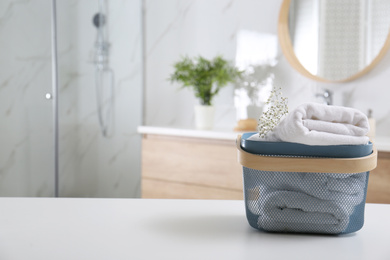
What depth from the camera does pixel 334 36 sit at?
2881mm

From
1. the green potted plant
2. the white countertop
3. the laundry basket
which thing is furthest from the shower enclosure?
the laundry basket

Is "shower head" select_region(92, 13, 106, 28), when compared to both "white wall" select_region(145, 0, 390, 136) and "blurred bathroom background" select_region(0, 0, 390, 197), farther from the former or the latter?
"white wall" select_region(145, 0, 390, 136)

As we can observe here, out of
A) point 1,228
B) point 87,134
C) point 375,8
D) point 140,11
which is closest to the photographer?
point 1,228

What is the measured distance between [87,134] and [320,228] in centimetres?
266

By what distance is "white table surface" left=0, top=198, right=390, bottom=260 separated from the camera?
2.69 ft

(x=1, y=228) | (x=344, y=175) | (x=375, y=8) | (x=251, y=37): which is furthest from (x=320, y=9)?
(x=1, y=228)

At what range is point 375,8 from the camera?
8.99ft

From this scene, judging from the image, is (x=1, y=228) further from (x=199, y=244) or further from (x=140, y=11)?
(x=140, y=11)

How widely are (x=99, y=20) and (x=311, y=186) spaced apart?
2822 millimetres

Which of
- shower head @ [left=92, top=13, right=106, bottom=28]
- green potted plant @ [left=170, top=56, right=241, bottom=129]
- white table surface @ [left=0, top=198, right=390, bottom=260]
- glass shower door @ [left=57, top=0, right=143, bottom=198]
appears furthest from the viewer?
shower head @ [left=92, top=13, right=106, bottom=28]

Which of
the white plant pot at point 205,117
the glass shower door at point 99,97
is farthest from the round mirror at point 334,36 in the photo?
the glass shower door at point 99,97

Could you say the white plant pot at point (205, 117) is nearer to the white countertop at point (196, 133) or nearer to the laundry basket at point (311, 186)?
the white countertop at point (196, 133)

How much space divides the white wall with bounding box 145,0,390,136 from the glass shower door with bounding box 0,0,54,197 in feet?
2.96

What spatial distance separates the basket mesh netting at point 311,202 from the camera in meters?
0.93
